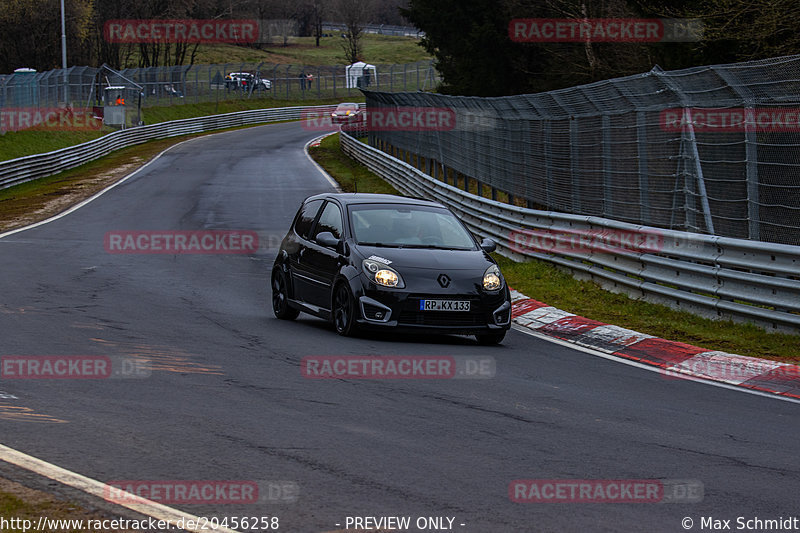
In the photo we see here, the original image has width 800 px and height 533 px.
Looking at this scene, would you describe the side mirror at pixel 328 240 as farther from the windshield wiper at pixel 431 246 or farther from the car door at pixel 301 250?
the windshield wiper at pixel 431 246

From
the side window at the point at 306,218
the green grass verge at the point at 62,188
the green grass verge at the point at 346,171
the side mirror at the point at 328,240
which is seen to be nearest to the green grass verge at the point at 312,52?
the green grass verge at the point at 346,171

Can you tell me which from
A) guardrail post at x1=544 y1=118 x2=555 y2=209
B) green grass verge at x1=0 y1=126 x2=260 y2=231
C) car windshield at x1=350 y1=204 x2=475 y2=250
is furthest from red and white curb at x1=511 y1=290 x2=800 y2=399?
green grass verge at x1=0 y1=126 x2=260 y2=231

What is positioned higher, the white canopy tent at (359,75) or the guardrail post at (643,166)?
the white canopy tent at (359,75)

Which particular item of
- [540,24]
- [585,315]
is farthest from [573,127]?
[540,24]

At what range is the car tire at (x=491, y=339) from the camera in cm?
1141

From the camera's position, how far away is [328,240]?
1194 centimetres

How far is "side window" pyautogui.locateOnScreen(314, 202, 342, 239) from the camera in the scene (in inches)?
487

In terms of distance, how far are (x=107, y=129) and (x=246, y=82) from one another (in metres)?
30.4

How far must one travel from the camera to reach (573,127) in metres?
16.7

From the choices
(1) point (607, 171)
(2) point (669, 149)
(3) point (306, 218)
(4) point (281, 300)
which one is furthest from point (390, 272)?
(1) point (607, 171)

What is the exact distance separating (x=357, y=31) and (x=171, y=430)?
118 meters

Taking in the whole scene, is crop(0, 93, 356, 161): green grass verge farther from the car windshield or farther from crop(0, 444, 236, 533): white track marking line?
crop(0, 444, 236, 533): white track marking line

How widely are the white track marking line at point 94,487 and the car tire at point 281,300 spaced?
6.89 m

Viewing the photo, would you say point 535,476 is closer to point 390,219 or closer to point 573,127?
point 390,219
